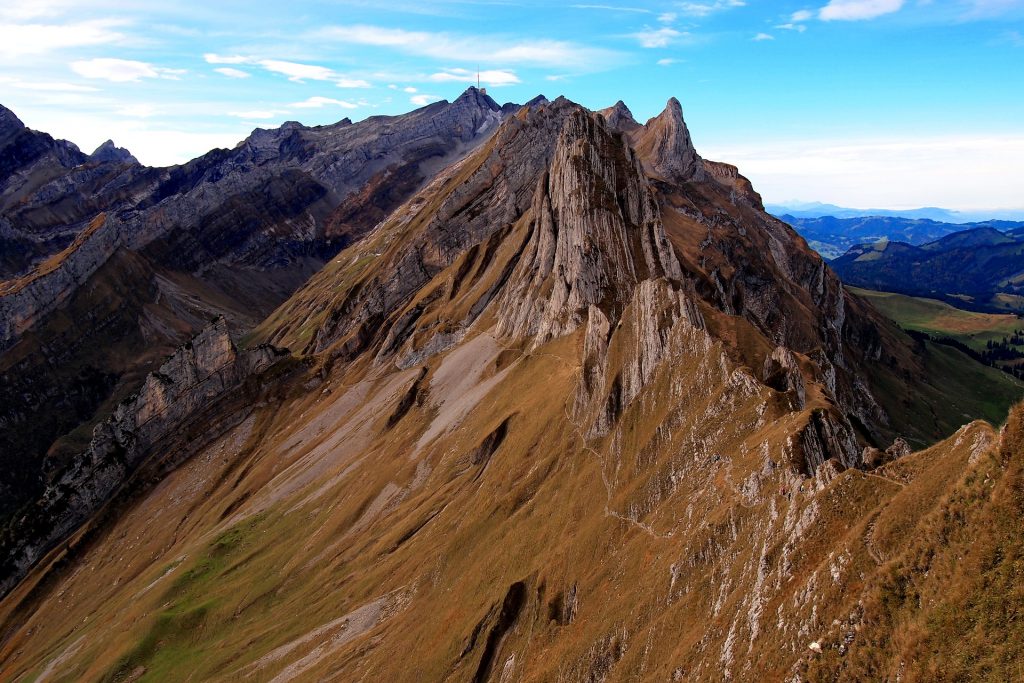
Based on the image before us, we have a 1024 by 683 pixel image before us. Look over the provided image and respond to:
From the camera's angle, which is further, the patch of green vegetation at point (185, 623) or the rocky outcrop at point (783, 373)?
the patch of green vegetation at point (185, 623)

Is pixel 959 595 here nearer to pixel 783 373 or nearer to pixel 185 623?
pixel 783 373

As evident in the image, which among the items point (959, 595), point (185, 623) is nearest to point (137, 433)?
point (185, 623)

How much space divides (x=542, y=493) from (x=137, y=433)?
14731 centimetres

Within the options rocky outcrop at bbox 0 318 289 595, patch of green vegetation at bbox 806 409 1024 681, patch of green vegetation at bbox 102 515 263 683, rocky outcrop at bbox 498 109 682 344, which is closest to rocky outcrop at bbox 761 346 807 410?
patch of green vegetation at bbox 806 409 1024 681

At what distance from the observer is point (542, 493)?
78250mm

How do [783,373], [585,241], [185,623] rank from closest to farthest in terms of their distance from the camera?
[783,373], [185,623], [585,241]

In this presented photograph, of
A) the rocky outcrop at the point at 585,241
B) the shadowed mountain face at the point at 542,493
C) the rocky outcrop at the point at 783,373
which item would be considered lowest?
the shadowed mountain face at the point at 542,493

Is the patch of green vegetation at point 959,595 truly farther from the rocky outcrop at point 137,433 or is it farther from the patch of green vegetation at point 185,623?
the rocky outcrop at point 137,433

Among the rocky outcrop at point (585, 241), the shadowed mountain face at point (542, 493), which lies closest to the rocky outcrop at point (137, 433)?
the shadowed mountain face at point (542, 493)

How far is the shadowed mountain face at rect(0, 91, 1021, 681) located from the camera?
35.4 meters

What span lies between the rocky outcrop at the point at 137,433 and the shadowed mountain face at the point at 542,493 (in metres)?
0.70

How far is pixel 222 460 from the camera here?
540 feet

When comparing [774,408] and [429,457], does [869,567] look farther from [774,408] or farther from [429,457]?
[429,457]

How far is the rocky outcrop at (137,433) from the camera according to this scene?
516 feet
